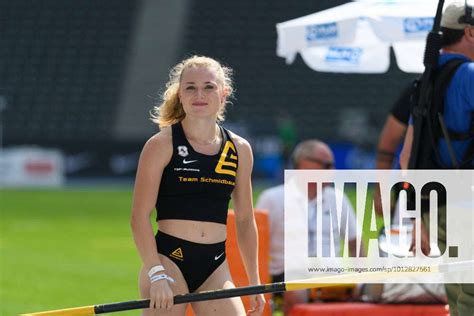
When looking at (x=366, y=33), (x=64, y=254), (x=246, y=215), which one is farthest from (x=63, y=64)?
(x=246, y=215)

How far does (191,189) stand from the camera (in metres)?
5.47

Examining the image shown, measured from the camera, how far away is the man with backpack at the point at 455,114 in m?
5.58

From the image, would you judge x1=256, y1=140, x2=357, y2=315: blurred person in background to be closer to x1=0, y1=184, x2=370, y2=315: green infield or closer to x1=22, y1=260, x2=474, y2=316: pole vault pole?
x1=0, y1=184, x2=370, y2=315: green infield

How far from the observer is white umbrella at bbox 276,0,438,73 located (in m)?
8.71

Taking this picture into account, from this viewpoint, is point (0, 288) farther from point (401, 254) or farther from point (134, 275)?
point (401, 254)

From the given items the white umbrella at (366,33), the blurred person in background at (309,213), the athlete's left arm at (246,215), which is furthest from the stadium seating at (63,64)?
the athlete's left arm at (246,215)

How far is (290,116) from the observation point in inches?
1372

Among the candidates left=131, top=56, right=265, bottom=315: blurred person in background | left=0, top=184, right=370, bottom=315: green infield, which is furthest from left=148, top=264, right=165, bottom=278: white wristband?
left=0, top=184, right=370, bottom=315: green infield

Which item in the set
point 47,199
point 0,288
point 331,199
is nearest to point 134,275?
point 0,288

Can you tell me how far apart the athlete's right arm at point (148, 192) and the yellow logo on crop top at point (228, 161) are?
293mm

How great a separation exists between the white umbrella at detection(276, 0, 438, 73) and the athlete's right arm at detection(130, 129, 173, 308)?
3.68 metres

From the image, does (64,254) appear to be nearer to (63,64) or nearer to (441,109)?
(441,109)

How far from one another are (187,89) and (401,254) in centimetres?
230

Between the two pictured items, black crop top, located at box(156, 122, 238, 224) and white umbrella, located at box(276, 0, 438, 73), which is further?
white umbrella, located at box(276, 0, 438, 73)
